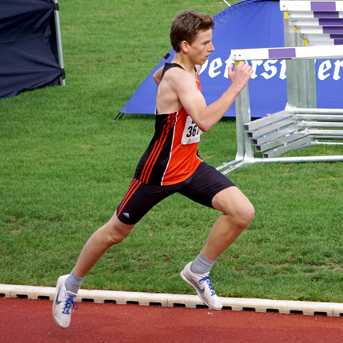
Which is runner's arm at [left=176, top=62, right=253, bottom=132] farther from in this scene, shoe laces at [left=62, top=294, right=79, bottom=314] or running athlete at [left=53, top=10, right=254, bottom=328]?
shoe laces at [left=62, top=294, right=79, bottom=314]

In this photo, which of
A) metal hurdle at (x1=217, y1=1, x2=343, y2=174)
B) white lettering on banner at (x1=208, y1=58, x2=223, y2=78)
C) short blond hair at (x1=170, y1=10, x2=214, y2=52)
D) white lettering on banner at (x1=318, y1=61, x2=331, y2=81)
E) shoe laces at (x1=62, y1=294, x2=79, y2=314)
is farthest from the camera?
white lettering on banner at (x1=208, y1=58, x2=223, y2=78)

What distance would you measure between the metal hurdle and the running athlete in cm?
333

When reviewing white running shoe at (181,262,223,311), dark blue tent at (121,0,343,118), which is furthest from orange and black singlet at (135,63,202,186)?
dark blue tent at (121,0,343,118)

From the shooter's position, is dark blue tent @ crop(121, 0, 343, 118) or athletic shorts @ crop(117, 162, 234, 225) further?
dark blue tent @ crop(121, 0, 343, 118)

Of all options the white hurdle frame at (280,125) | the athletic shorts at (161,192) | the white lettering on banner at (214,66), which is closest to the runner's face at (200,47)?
the athletic shorts at (161,192)

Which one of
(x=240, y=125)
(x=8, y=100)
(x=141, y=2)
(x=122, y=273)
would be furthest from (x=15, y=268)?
(x=141, y=2)

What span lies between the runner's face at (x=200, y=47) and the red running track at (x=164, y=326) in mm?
1738

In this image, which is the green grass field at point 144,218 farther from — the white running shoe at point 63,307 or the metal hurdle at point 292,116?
the white running shoe at point 63,307

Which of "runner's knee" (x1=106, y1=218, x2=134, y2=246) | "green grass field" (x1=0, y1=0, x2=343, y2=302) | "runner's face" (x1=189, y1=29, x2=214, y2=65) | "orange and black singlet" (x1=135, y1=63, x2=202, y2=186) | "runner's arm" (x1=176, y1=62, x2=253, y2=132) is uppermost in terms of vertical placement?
"runner's face" (x1=189, y1=29, x2=214, y2=65)

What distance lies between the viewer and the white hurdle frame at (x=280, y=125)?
6.92m

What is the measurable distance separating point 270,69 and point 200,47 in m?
6.63

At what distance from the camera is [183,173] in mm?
4023

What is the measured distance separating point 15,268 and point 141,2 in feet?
65.1

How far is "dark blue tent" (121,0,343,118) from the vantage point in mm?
9965
